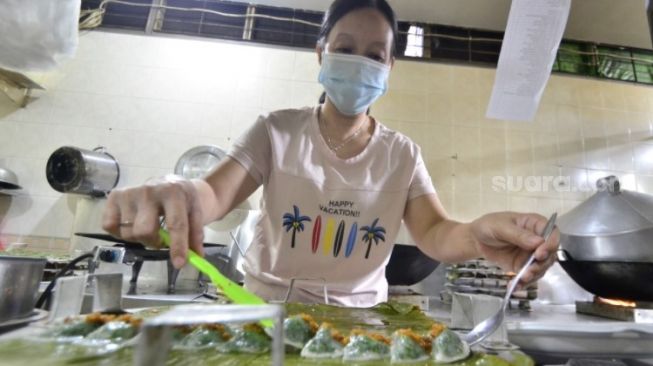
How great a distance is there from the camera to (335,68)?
1.11 metres

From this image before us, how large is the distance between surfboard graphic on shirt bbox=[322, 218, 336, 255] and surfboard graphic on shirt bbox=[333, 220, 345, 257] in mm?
12

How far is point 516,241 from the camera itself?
70 cm

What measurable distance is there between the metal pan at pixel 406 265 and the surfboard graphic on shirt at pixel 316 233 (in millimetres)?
626

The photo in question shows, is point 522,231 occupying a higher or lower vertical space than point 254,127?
lower

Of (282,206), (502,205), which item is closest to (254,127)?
(282,206)

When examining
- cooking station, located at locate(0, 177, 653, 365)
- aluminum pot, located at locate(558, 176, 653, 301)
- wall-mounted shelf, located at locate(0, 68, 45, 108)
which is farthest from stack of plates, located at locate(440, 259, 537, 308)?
wall-mounted shelf, located at locate(0, 68, 45, 108)

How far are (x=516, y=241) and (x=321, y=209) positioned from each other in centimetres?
52

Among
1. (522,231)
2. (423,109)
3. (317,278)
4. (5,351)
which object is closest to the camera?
(5,351)

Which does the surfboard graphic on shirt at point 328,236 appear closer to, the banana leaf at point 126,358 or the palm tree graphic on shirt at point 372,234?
the palm tree graphic on shirt at point 372,234

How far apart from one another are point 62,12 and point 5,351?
1.57m

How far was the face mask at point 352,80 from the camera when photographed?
1.10m

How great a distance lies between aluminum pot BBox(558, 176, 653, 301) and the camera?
3.60 feet

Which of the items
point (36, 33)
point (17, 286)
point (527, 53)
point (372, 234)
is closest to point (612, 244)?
point (527, 53)

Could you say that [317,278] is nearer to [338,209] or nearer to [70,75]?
[338,209]
